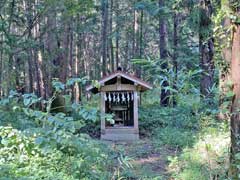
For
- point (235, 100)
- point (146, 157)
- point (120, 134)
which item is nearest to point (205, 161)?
point (235, 100)

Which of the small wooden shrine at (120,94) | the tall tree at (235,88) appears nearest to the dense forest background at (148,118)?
the tall tree at (235,88)

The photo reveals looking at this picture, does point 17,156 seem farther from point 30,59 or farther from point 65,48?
point 30,59

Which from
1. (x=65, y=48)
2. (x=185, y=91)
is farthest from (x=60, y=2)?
(x=185, y=91)

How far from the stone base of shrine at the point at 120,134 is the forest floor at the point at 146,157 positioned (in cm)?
40

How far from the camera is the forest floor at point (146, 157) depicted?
7.11 meters

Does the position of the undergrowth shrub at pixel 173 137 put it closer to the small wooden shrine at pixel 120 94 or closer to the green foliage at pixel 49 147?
the small wooden shrine at pixel 120 94

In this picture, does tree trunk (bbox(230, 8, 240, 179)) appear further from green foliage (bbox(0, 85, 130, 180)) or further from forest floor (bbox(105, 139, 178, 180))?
forest floor (bbox(105, 139, 178, 180))

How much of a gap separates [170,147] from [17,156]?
558 cm

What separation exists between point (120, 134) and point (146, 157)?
2.43m

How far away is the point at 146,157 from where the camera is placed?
888 centimetres

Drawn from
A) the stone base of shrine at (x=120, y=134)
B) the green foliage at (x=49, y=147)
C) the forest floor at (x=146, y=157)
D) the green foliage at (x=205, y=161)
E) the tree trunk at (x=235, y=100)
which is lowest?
the forest floor at (x=146, y=157)

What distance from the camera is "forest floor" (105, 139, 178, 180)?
7.11 meters

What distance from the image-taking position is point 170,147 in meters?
9.86

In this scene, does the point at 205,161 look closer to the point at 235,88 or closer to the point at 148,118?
the point at 235,88
